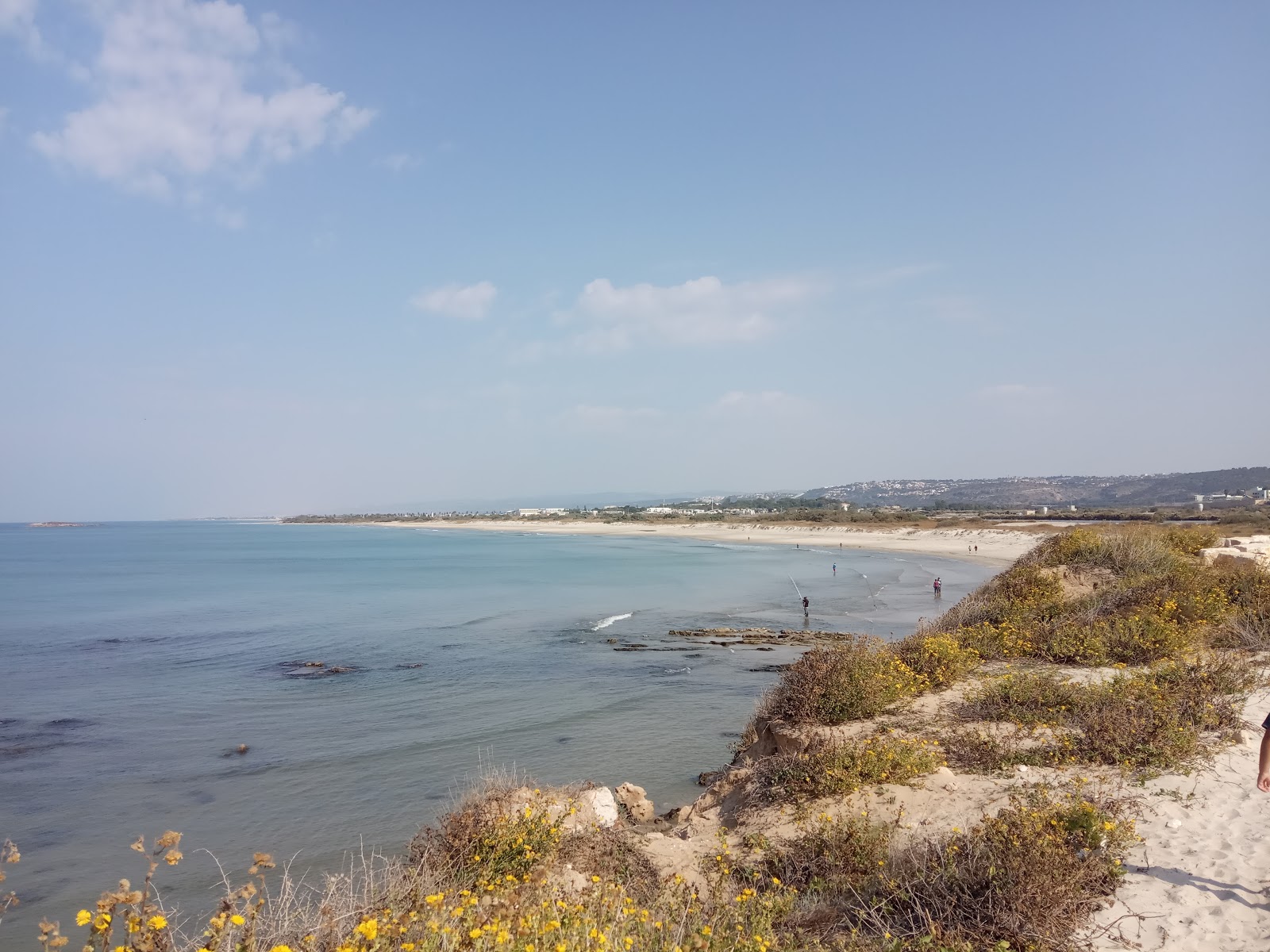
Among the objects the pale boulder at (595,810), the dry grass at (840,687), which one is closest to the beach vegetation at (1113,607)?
the dry grass at (840,687)

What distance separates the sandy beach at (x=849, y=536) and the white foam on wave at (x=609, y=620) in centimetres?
3022

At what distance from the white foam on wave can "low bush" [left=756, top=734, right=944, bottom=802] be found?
827 inches

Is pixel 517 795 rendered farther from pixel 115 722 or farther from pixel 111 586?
pixel 111 586

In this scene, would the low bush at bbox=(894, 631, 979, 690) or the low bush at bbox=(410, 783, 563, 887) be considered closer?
the low bush at bbox=(410, 783, 563, 887)

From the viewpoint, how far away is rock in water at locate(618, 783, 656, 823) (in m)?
10.4

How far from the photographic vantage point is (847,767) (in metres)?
8.30

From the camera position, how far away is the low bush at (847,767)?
26.6 feet

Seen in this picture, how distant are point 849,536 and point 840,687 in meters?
77.9

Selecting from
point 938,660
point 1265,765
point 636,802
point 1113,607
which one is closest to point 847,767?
point 636,802

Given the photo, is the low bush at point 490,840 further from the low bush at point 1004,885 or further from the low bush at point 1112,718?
the low bush at point 1112,718

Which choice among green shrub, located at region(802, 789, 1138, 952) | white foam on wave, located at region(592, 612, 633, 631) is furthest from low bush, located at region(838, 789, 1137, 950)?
white foam on wave, located at region(592, 612, 633, 631)

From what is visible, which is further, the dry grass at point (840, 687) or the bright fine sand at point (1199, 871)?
the dry grass at point (840, 687)

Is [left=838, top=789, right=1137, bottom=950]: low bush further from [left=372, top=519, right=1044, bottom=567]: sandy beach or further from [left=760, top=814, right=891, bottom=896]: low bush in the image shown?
[left=372, top=519, right=1044, bottom=567]: sandy beach

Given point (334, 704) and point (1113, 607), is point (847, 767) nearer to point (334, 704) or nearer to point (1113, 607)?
point (1113, 607)
